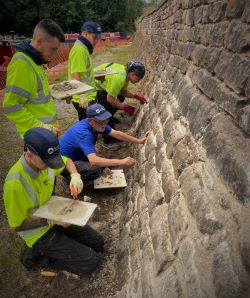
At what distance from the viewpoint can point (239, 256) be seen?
139cm

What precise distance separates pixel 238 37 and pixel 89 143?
2358 mm

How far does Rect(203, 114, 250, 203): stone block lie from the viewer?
1.49 meters

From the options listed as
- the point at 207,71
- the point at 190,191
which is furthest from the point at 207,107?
the point at 190,191

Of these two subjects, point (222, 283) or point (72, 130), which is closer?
point (222, 283)

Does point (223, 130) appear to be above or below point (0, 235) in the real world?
above

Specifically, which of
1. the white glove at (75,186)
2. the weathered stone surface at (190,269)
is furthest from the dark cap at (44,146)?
the weathered stone surface at (190,269)

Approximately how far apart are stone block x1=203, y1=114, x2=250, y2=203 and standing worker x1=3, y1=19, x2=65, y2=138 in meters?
2.00

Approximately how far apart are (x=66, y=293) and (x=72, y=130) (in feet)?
6.31

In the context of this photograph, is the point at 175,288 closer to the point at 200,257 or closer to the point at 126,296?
the point at 200,257

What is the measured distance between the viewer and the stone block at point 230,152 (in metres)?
1.49

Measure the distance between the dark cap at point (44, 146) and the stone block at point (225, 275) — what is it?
1.60 meters

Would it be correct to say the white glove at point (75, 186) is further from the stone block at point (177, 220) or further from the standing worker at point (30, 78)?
the stone block at point (177, 220)

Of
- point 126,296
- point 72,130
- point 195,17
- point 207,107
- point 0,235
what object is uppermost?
point 195,17

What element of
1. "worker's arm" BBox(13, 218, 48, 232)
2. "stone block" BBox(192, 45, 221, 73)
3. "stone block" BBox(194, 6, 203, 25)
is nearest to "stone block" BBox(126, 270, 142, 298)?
"worker's arm" BBox(13, 218, 48, 232)
